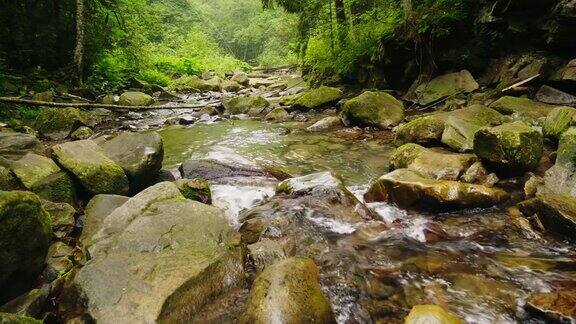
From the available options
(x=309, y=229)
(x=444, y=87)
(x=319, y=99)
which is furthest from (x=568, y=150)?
(x=319, y=99)

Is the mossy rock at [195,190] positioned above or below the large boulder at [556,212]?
below

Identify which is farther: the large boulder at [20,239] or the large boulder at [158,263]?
the large boulder at [20,239]

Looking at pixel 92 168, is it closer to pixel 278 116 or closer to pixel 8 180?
pixel 8 180

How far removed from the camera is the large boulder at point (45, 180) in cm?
424

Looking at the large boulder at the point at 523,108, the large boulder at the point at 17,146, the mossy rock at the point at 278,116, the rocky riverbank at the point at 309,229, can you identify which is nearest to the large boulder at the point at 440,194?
the rocky riverbank at the point at 309,229

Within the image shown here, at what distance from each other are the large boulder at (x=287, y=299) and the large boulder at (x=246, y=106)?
10373 mm

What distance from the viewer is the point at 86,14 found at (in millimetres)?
13805

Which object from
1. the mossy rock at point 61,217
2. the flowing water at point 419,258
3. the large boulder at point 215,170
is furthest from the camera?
the large boulder at point 215,170

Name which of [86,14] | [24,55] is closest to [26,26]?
[24,55]

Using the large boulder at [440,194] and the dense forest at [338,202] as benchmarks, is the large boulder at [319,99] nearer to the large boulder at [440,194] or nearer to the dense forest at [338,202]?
the dense forest at [338,202]

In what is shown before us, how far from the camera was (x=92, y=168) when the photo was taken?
456 cm

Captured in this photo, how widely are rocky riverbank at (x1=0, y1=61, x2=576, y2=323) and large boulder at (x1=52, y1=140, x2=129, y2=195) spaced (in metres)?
0.02

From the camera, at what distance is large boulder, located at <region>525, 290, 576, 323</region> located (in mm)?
2475

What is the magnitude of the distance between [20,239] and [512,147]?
5.22 meters
